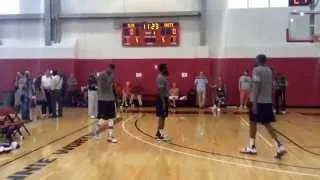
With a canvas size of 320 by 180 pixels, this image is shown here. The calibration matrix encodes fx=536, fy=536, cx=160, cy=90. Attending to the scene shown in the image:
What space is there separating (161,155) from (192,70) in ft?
50.3

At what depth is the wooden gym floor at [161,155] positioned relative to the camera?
7953mm

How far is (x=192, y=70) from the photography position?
82.0 feet

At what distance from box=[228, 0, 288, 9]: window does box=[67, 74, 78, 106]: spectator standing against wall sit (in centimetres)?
794

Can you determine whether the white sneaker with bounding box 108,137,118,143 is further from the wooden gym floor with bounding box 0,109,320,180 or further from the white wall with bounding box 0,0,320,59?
the white wall with bounding box 0,0,320,59

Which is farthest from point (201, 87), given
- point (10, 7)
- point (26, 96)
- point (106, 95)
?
point (106, 95)

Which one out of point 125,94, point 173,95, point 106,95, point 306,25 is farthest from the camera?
point 125,94

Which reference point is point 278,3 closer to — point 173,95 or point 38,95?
point 173,95

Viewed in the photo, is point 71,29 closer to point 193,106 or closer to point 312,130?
point 193,106

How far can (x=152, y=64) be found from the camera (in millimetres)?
25375

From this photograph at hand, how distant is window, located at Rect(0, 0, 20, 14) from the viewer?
25953 mm

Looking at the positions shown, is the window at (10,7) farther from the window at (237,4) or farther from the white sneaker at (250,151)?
the white sneaker at (250,151)

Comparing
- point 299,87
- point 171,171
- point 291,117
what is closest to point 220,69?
point 299,87

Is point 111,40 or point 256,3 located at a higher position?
point 256,3

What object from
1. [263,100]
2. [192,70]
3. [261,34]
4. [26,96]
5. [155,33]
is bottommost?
[26,96]
